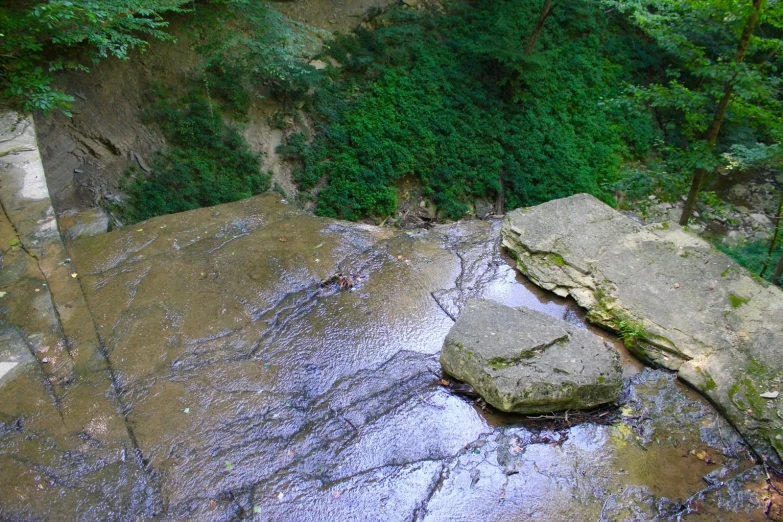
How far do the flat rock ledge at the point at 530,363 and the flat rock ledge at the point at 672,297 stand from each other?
676mm

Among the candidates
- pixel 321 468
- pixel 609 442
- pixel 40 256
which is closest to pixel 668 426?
pixel 609 442

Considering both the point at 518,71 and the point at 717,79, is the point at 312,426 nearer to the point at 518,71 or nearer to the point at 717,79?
the point at 717,79

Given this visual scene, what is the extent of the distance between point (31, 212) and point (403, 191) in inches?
236

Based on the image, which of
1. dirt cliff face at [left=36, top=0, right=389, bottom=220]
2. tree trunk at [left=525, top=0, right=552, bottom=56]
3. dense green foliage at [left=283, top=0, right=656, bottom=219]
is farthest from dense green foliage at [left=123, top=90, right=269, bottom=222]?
tree trunk at [left=525, top=0, right=552, bottom=56]

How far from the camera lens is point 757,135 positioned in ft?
35.3

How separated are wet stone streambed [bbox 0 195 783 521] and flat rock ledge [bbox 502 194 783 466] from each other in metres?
0.20

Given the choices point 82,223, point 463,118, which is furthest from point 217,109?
point 463,118

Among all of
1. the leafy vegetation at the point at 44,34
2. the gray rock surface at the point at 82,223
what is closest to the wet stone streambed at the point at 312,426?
the gray rock surface at the point at 82,223

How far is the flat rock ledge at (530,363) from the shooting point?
10.9ft

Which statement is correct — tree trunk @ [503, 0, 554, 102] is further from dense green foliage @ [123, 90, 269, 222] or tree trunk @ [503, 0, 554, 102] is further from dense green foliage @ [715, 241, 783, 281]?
dense green foliage @ [123, 90, 269, 222]

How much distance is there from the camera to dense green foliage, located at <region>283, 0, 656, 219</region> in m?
8.70

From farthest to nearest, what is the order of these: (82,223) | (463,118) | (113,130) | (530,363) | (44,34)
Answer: (463,118), (113,130), (44,34), (82,223), (530,363)

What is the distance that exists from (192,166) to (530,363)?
610 centimetres

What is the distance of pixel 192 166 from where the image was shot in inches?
290
